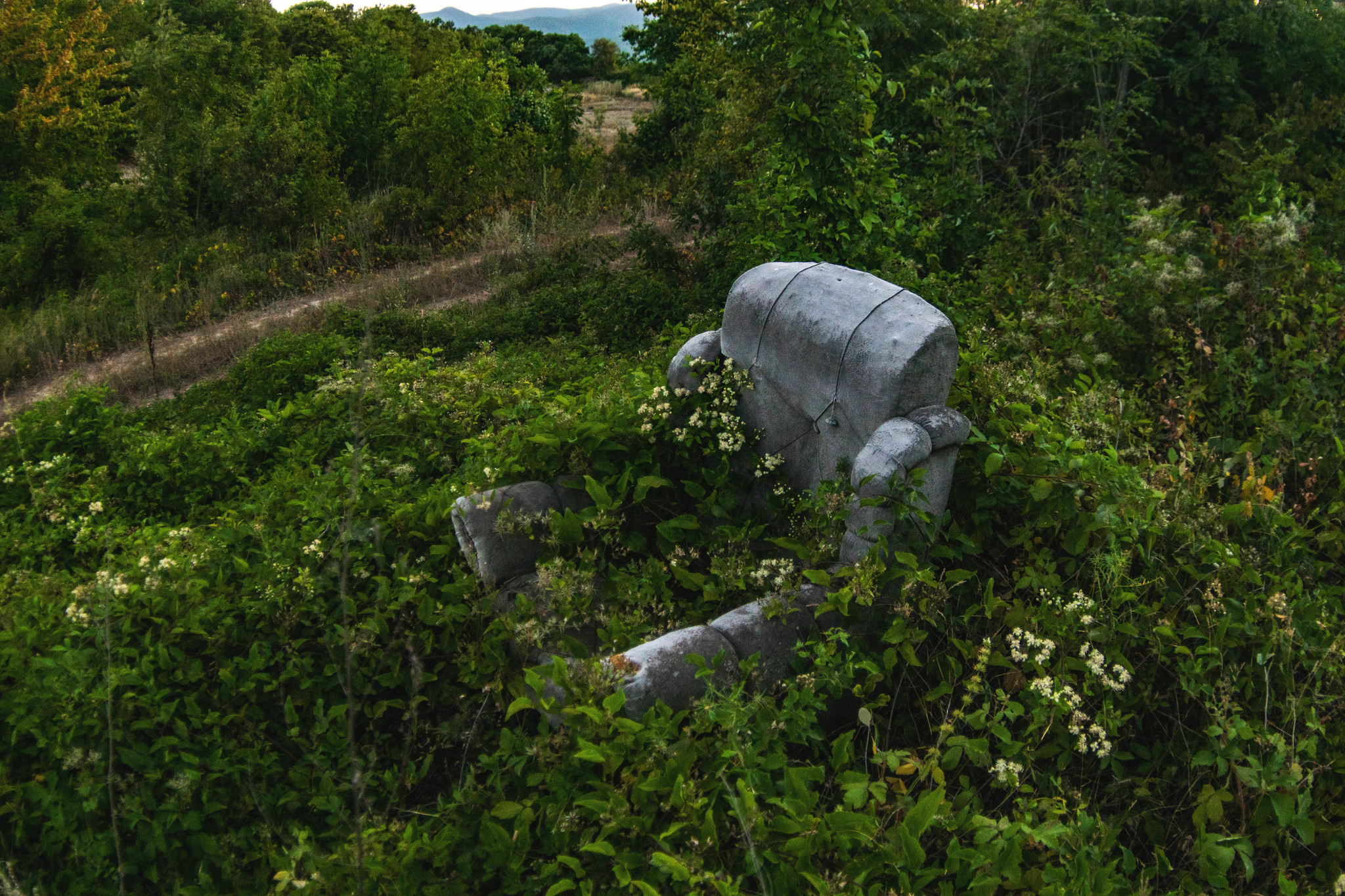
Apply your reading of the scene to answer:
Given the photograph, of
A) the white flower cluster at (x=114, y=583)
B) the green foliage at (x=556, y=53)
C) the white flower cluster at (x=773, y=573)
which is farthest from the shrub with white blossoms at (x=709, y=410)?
the green foliage at (x=556, y=53)

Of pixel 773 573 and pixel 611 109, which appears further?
pixel 611 109

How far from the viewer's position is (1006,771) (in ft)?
7.75

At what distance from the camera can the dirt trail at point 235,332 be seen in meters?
8.45

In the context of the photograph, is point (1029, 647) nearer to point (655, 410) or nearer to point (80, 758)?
point (655, 410)

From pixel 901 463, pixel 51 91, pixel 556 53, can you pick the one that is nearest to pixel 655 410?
pixel 901 463

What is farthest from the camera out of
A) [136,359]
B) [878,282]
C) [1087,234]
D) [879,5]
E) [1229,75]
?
[136,359]

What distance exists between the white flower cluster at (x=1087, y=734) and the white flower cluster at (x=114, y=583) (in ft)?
11.2

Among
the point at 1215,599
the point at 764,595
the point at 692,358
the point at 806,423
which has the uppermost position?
the point at 692,358

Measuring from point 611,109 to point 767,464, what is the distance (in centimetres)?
2294

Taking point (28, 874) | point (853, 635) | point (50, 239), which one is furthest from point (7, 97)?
point (853, 635)

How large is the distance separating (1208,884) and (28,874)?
3.77 m

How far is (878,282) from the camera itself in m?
3.53

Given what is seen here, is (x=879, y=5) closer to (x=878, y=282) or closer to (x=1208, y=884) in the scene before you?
(x=878, y=282)

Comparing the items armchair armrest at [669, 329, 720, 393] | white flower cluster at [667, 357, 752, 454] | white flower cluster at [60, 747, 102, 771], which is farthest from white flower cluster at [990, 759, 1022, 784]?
white flower cluster at [60, 747, 102, 771]
